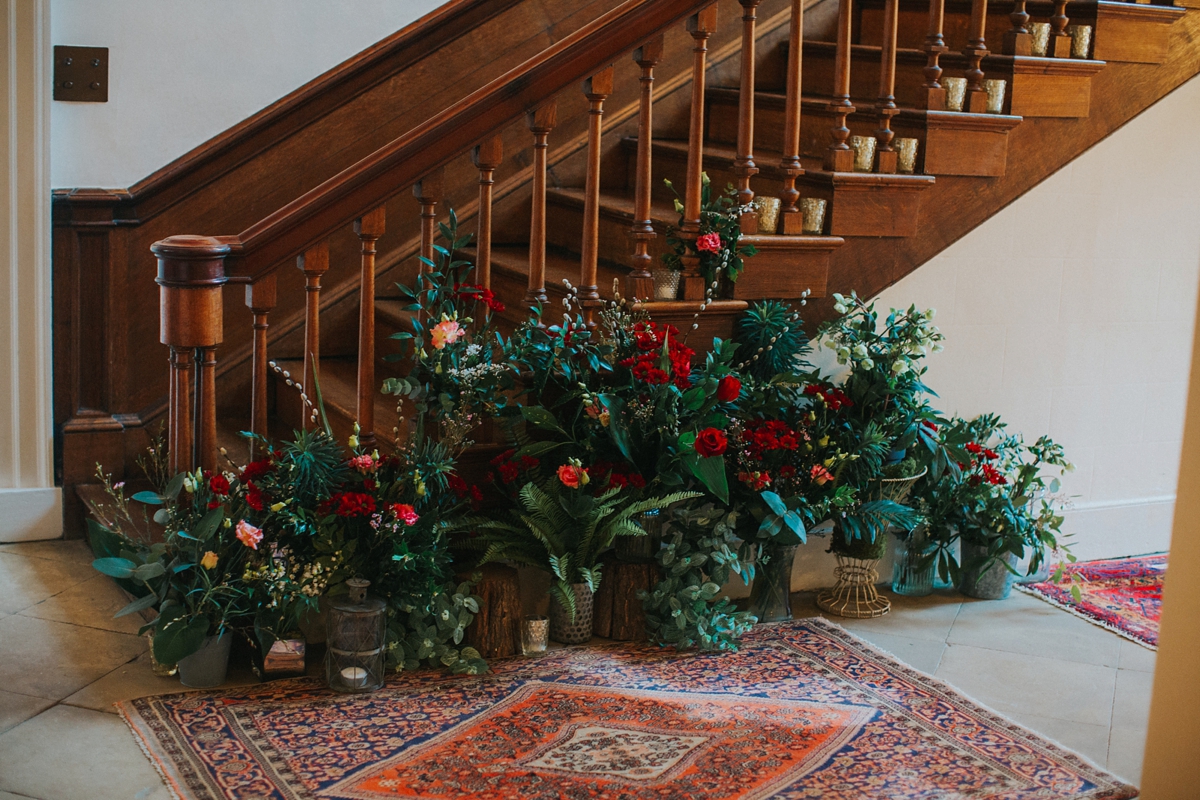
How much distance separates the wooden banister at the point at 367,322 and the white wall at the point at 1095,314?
154 cm

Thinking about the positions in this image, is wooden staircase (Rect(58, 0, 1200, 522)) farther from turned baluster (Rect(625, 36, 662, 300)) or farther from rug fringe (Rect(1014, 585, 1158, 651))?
rug fringe (Rect(1014, 585, 1158, 651))

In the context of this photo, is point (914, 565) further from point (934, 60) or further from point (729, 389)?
point (934, 60)

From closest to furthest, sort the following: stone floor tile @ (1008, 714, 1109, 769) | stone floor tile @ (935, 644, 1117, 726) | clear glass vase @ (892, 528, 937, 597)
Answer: stone floor tile @ (1008, 714, 1109, 769)
stone floor tile @ (935, 644, 1117, 726)
clear glass vase @ (892, 528, 937, 597)

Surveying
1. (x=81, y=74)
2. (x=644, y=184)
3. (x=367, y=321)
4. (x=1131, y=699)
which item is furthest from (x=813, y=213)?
(x=81, y=74)

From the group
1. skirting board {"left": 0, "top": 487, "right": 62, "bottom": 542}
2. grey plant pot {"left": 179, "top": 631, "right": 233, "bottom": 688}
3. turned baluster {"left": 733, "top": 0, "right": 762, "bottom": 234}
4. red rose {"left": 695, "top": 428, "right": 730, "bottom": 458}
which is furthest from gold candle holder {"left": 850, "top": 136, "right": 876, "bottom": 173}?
skirting board {"left": 0, "top": 487, "right": 62, "bottom": 542}

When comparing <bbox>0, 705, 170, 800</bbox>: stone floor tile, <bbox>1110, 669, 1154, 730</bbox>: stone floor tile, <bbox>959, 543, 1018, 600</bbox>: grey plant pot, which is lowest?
<bbox>0, 705, 170, 800</bbox>: stone floor tile

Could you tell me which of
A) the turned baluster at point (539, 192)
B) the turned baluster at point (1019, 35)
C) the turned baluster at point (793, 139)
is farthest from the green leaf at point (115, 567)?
the turned baluster at point (1019, 35)

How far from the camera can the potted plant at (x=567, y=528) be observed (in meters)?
3.00

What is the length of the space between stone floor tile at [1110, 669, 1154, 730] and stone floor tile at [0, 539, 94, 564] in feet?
9.25

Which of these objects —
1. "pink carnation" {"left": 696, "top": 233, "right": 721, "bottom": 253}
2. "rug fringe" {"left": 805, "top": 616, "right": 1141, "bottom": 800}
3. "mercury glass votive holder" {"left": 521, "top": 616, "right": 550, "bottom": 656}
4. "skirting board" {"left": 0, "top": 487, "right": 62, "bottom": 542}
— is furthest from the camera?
"skirting board" {"left": 0, "top": 487, "right": 62, "bottom": 542}

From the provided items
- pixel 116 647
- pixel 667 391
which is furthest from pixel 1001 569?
pixel 116 647

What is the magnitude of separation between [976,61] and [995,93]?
12 centimetres

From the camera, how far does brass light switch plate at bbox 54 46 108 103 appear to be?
11.8ft

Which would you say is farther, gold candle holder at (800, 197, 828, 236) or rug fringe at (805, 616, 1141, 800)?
gold candle holder at (800, 197, 828, 236)
